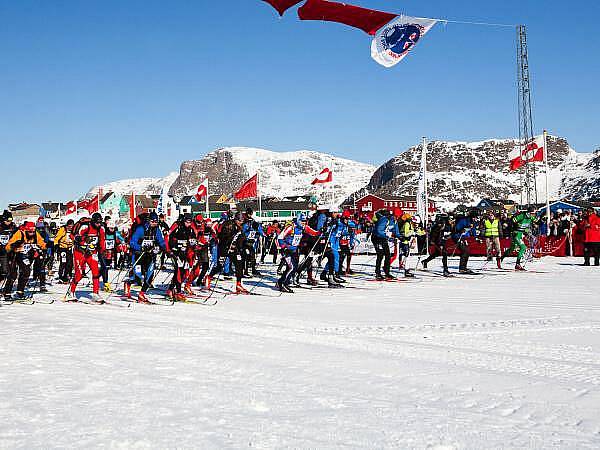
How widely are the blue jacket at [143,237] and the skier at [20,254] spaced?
7.59 feet

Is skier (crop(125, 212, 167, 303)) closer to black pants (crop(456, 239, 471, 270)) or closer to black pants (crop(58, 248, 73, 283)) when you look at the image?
black pants (crop(58, 248, 73, 283))

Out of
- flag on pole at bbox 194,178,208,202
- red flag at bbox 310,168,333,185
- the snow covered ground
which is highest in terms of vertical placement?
red flag at bbox 310,168,333,185

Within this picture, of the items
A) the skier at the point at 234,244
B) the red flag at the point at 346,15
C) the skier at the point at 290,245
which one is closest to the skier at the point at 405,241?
the skier at the point at 290,245

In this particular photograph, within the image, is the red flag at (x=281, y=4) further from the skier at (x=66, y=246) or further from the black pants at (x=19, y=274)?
the skier at (x=66, y=246)

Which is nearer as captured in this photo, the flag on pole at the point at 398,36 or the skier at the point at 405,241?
the flag on pole at the point at 398,36

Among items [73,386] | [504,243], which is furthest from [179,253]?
[504,243]

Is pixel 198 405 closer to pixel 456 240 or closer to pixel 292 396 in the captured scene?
pixel 292 396

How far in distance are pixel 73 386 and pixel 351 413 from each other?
7.58 ft

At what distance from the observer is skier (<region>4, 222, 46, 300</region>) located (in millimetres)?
12305

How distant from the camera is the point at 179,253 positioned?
1248 cm

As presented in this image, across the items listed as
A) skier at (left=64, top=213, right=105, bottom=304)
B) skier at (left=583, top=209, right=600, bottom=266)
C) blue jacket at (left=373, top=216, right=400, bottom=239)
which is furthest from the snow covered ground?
skier at (left=583, top=209, right=600, bottom=266)

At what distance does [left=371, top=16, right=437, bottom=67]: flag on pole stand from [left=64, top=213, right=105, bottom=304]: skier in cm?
707

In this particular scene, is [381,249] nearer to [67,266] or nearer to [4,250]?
[67,266]

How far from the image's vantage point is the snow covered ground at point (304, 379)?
152 inches
